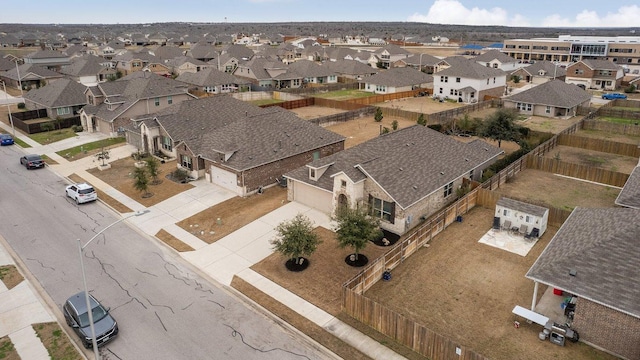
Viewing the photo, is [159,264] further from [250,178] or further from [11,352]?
[250,178]

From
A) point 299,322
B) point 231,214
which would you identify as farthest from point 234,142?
point 299,322

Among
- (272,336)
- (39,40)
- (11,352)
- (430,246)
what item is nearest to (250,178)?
(430,246)

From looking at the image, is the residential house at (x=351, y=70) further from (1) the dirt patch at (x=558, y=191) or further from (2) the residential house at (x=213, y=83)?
(1) the dirt patch at (x=558, y=191)

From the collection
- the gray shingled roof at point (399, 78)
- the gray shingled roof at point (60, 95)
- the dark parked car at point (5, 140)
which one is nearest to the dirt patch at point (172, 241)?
the dark parked car at point (5, 140)

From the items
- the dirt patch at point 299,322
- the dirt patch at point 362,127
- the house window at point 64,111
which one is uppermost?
the house window at point 64,111

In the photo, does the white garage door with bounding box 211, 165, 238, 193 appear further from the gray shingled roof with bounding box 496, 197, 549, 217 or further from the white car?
the gray shingled roof with bounding box 496, 197, 549, 217

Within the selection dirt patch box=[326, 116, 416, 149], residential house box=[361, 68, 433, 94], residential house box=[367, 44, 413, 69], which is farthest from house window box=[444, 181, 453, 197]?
residential house box=[367, 44, 413, 69]
